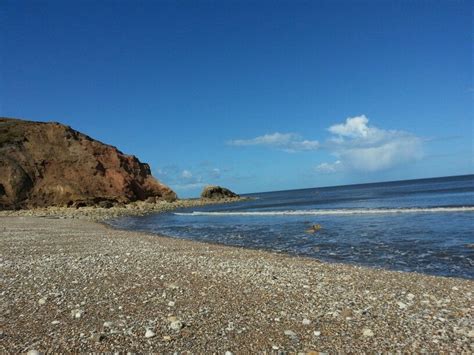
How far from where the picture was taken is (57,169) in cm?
5903

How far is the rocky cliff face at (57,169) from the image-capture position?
53.4m

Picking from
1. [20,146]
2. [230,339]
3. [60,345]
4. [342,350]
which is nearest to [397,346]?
[342,350]

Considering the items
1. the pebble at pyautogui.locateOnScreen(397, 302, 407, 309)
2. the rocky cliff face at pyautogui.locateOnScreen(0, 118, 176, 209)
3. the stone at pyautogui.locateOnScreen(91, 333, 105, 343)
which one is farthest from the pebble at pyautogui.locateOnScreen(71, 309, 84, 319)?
the rocky cliff face at pyautogui.locateOnScreen(0, 118, 176, 209)

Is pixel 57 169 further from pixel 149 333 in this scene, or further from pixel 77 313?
pixel 149 333

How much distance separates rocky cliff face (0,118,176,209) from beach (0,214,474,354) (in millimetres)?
47793

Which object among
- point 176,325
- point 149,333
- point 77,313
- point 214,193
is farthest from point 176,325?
point 214,193

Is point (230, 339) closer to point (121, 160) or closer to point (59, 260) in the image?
point (59, 260)

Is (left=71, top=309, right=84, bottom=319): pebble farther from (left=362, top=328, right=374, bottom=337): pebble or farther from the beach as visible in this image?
(left=362, top=328, right=374, bottom=337): pebble

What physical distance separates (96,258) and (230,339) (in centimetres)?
858

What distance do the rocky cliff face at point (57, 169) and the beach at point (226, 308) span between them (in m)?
47.8

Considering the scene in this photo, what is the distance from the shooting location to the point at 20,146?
191 ft

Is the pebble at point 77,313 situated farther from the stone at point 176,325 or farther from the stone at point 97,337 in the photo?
the stone at point 176,325

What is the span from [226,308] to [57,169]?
59520 millimetres

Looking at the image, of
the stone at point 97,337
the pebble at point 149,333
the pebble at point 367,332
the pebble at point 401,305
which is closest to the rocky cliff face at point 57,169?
the stone at point 97,337
